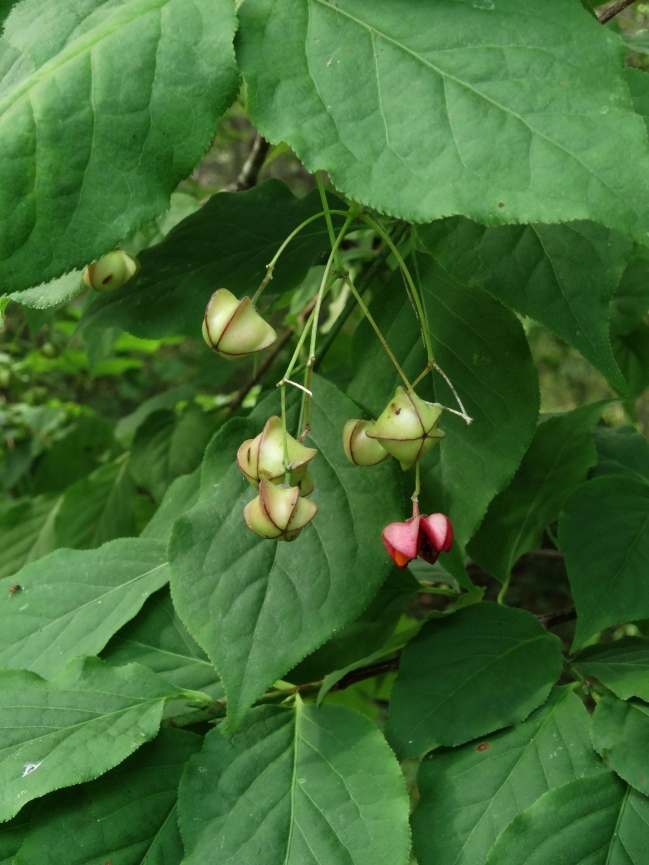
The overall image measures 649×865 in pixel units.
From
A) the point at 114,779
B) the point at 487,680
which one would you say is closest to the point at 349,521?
the point at 487,680

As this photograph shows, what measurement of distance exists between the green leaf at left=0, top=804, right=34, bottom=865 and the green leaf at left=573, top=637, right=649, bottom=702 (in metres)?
0.51

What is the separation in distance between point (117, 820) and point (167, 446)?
87 centimetres

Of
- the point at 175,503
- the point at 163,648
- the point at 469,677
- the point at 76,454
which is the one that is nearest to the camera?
the point at 469,677

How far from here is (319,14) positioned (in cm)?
54

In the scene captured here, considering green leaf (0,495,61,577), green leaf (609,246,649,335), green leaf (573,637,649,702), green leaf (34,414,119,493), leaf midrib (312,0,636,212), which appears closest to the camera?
leaf midrib (312,0,636,212)

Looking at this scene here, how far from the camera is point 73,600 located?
2.75 feet

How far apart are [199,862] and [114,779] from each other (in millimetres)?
114

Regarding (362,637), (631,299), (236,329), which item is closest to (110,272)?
(236,329)

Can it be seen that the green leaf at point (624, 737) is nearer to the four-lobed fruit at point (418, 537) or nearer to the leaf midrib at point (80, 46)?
the four-lobed fruit at point (418, 537)

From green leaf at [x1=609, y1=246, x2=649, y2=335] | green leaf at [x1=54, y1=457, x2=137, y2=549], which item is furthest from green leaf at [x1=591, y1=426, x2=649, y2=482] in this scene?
green leaf at [x1=54, y1=457, x2=137, y2=549]

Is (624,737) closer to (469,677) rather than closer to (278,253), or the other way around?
(469,677)

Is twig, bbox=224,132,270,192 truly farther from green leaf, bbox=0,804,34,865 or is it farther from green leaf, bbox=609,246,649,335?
green leaf, bbox=0,804,34,865

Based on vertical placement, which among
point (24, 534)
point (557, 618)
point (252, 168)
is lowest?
point (24, 534)

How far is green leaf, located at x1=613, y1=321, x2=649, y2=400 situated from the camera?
1283 millimetres
